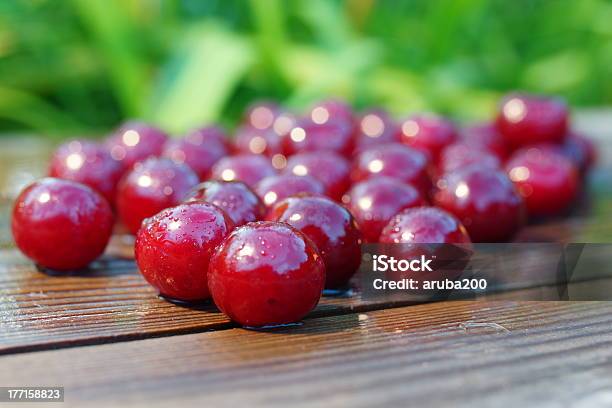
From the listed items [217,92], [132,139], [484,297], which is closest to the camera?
[484,297]

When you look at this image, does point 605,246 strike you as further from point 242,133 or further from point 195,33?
point 195,33

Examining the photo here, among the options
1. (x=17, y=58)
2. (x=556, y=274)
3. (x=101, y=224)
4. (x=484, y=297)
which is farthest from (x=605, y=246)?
(x=17, y=58)

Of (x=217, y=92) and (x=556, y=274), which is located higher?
(x=217, y=92)

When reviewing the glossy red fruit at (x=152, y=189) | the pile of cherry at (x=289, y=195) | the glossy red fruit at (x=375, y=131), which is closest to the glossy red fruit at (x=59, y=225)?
the pile of cherry at (x=289, y=195)

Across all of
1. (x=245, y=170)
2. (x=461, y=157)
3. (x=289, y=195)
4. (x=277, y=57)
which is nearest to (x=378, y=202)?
(x=289, y=195)

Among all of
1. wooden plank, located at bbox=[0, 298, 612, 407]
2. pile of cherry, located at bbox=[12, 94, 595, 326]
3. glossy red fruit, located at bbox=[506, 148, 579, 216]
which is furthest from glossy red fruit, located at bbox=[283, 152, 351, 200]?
wooden plank, located at bbox=[0, 298, 612, 407]

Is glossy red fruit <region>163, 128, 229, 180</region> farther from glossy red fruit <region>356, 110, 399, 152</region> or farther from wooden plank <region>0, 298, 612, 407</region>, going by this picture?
wooden plank <region>0, 298, 612, 407</region>
